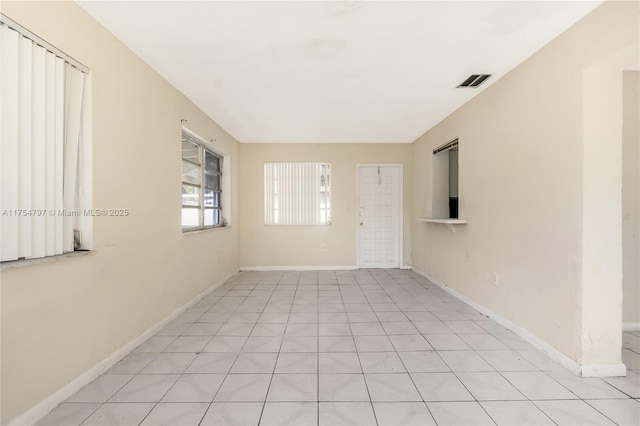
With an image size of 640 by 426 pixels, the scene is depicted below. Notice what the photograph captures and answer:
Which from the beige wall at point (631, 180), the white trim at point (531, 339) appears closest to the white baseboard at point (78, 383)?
the white trim at point (531, 339)

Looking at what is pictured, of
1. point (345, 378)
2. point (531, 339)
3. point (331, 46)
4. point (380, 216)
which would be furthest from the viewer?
point (380, 216)

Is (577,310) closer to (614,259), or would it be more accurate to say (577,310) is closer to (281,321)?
(614,259)

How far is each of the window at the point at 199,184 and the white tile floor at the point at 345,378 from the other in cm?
130

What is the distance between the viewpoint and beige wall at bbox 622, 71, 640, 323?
2328 mm

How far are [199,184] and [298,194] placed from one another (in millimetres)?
1997

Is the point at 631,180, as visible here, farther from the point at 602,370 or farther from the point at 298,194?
the point at 298,194

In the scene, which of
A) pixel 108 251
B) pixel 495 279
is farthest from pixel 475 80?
pixel 108 251

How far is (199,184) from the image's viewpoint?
3535mm

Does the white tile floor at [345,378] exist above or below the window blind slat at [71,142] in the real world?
below

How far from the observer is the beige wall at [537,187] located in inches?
70.0

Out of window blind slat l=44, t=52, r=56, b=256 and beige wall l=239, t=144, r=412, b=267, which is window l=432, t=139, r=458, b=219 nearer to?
beige wall l=239, t=144, r=412, b=267

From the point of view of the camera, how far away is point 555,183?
1963 mm

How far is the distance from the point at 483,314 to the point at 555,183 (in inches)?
63.3

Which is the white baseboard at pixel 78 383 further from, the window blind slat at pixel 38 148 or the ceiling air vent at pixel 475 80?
the ceiling air vent at pixel 475 80
